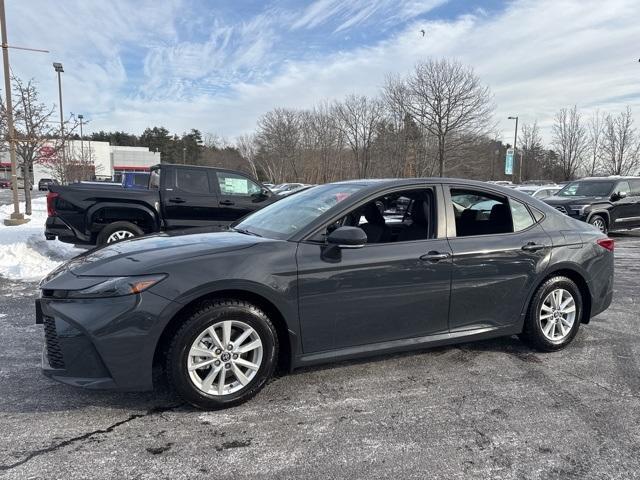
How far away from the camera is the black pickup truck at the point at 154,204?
26.6 feet

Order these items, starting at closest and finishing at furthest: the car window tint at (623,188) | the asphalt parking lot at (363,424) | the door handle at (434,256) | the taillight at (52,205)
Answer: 1. the asphalt parking lot at (363,424)
2. the door handle at (434,256)
3. the taillight at (52,205)
4. the car window tint at (623,188)

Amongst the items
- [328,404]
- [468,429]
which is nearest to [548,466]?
[468,429]

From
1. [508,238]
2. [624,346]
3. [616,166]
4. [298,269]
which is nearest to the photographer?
[298,269]

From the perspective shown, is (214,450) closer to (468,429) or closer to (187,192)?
(468,429)

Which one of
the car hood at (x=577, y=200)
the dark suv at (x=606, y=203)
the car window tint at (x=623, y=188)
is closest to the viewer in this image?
the dark suv at (x=606, y=203)

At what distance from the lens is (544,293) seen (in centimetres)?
425

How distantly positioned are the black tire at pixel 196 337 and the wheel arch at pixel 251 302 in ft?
0.13

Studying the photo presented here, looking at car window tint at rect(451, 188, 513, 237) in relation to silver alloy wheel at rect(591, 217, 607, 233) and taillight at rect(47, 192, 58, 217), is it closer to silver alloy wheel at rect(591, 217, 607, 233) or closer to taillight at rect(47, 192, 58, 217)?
taillight at rect(47, 192, 58, 217)

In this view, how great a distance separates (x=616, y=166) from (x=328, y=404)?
41.0m

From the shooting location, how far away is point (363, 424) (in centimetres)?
306

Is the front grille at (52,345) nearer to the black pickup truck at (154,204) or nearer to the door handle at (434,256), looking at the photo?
the door handle at (434,256)

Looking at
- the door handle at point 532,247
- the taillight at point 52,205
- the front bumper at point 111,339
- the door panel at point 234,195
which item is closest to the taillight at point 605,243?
the door handle at point 532,247

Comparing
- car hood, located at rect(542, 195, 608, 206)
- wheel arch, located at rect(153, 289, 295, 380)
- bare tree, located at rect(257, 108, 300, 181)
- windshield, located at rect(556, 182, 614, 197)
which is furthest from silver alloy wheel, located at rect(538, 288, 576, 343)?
bare tree, located at rect(257, 108, 300, 181)

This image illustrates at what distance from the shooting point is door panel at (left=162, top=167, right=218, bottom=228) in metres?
8.82
